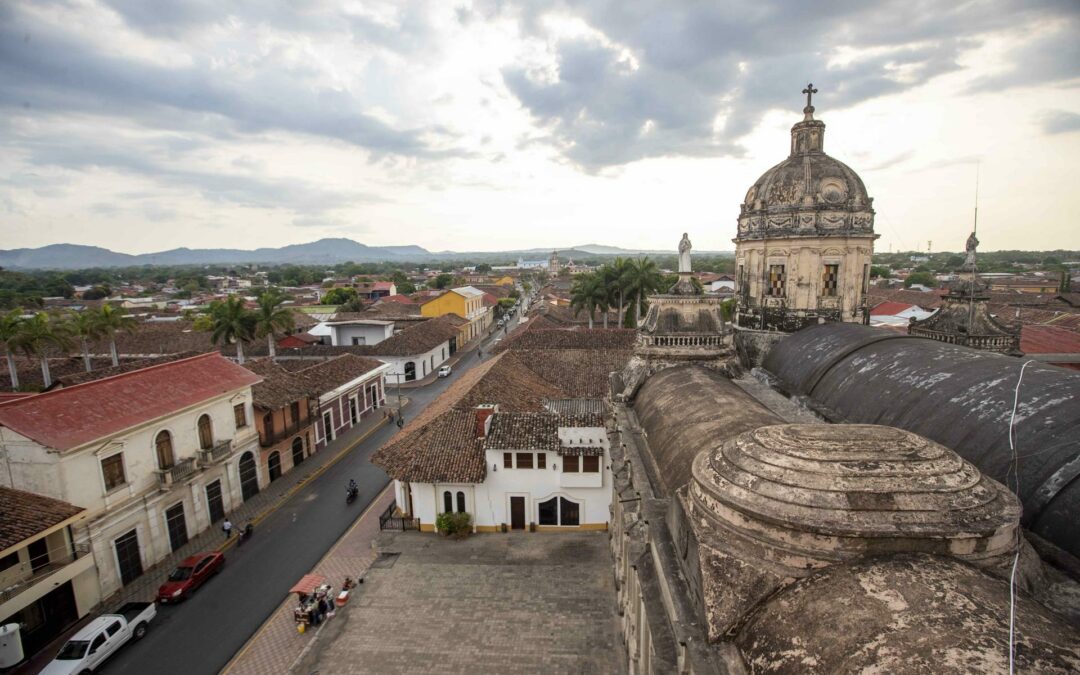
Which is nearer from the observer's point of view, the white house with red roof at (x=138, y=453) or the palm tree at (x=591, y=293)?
the white house with red roof at (x=138, y=453)

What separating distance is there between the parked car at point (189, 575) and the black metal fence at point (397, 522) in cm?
689

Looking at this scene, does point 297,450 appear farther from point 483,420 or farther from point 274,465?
point 483,420

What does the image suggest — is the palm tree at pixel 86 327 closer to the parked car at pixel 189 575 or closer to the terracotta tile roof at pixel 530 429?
the parked car at pixel 189 575

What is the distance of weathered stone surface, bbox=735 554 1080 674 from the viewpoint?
193 inches

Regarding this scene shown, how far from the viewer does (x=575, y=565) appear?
23062 millimetres

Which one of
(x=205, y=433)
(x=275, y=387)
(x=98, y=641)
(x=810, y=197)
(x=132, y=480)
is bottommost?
(x=98, y=641)

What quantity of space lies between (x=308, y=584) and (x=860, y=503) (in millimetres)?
20517

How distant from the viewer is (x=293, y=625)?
64.8 feet

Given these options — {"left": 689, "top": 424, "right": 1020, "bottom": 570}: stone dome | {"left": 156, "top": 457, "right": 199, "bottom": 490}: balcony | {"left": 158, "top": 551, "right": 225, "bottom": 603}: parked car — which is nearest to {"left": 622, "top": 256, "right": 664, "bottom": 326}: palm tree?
{"left": 156, "top": 457, "right": 199, "bottom": 490}: balcony

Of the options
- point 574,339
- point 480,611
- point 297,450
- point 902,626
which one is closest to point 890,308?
point 574,339

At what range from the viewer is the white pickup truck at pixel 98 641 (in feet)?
55.0

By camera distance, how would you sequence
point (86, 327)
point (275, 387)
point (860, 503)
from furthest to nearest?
point (86, 327), point (275, 387), point (860, 503)

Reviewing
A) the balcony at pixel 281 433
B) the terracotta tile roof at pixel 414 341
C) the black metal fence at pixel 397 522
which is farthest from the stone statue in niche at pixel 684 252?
the terracotta tile roof at pixel 414 341

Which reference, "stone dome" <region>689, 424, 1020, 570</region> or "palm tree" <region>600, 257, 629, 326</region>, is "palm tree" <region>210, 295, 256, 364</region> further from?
"stone dome" <region>689, 424, 1020, 570</region>
